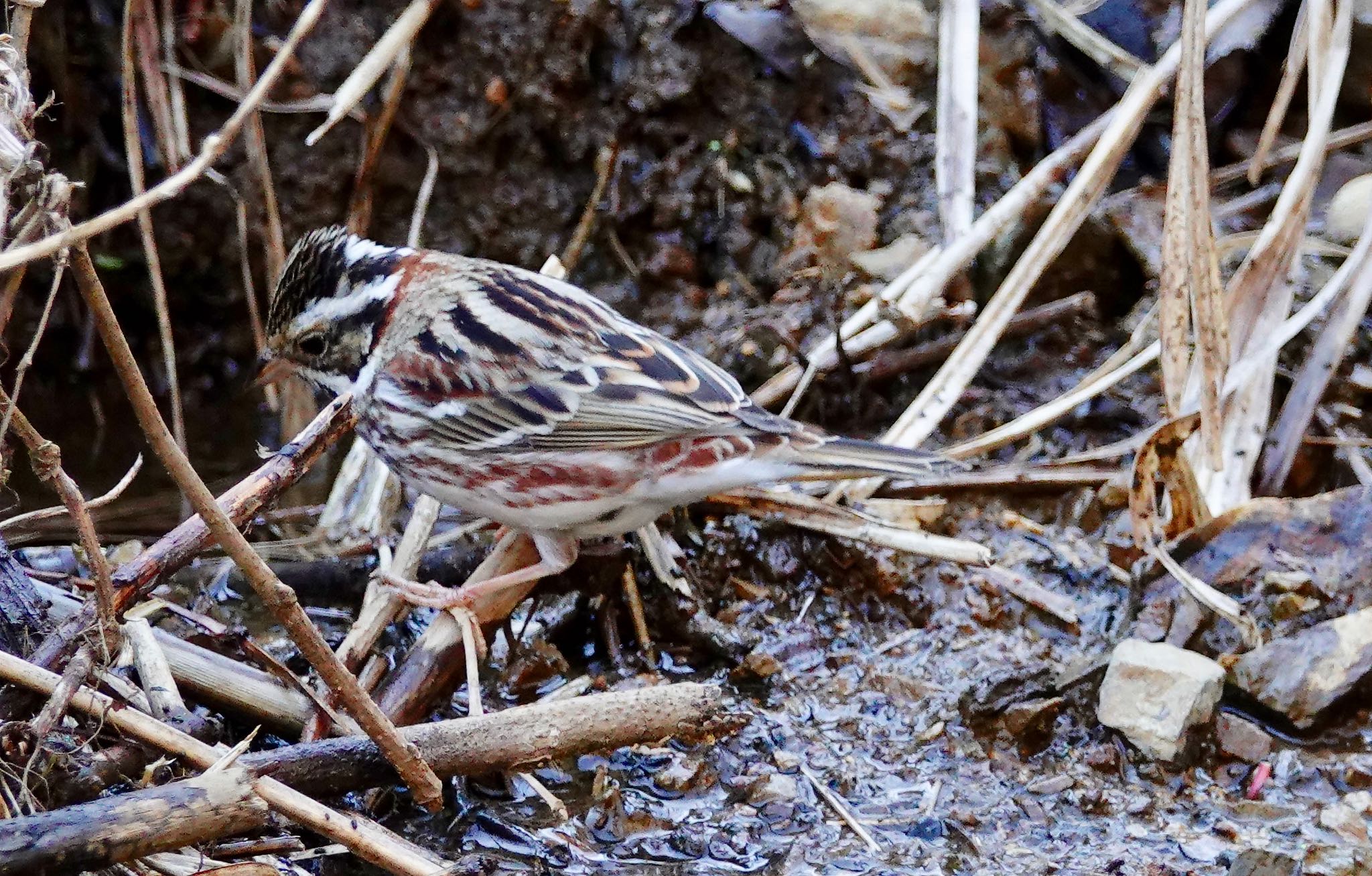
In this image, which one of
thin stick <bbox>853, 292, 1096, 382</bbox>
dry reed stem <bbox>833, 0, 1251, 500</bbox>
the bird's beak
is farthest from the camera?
thin stick <bbox>853, 292, 1096, 382</bbox>

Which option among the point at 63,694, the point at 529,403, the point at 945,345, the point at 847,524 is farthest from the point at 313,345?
the point at 945,345

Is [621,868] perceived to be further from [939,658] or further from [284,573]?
[284,573]

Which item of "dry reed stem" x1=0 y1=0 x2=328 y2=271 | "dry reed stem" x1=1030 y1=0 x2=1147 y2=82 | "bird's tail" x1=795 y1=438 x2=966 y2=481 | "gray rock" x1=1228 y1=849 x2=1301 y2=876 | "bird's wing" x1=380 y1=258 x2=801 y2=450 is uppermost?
"dry reed stem" x1=1030 y1=0 x2=1147 y2=82

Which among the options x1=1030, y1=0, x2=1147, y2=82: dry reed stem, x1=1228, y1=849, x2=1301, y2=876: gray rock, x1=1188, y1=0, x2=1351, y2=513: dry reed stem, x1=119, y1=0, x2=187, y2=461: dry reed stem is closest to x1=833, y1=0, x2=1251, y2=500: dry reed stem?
x1=1030, y1=0, x2=1147, y2=82: dry reed stem


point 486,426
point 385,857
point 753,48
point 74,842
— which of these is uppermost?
point 753,48

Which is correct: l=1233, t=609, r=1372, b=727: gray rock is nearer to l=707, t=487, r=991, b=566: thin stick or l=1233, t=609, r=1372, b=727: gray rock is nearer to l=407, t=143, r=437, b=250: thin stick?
l=707, t=487, r=991, b=566: thin stick

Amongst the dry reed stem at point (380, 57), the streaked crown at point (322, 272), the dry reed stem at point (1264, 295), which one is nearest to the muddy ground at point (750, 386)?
the dry reed stem at point (1264, 295)

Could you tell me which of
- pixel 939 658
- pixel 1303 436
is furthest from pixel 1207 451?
pixel 939 658

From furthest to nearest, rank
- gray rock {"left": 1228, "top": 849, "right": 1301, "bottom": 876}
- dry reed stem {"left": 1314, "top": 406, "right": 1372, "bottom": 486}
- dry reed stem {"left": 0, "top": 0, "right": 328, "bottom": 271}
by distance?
dry reed stem {"left": 1314, "top": 406, "right": 1372, "bottom": 486}, gray rock {"left": 1228, "top": 849, "right": 1301, "bottom": 876}, dry reed stem {"left": 0, "top": 0, "right": 328, "bottom": 271}
